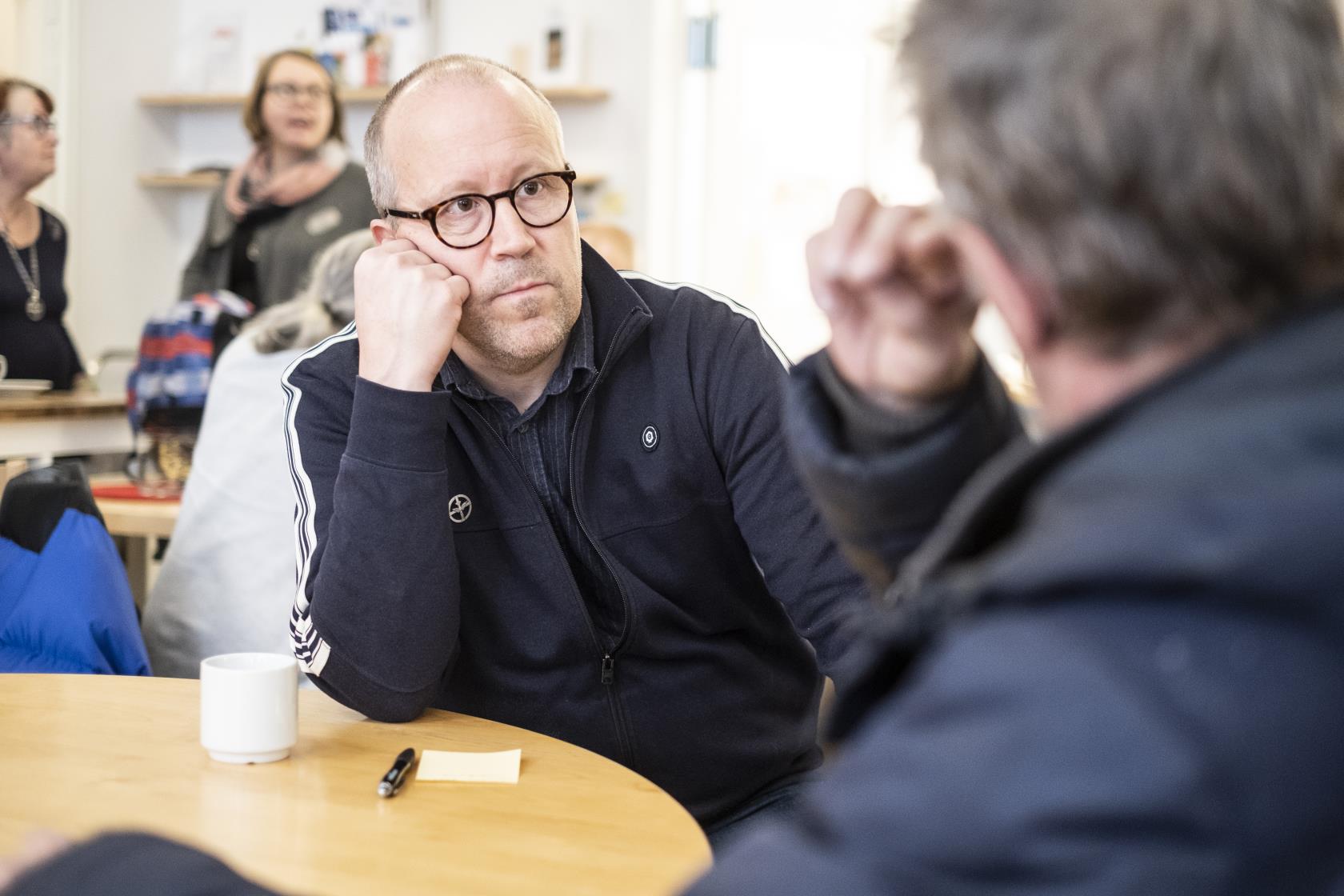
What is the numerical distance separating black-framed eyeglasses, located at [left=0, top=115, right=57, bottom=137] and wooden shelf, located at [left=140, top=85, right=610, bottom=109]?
1091 millimetres

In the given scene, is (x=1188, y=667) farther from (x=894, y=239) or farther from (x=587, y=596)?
(x=587, y=596)

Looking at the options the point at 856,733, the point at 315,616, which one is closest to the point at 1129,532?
the point at 856,733

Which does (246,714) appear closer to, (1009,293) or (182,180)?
(1009,293)

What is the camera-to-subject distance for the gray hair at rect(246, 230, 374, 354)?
2365 millimetres

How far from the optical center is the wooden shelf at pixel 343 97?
488cm

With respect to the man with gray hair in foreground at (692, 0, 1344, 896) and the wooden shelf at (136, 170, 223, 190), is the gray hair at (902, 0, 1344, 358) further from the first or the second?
the wooden shelf at (136, 170, 223, 190)

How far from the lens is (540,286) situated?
1.60 meters

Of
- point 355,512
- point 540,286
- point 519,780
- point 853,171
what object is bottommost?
point 519,780

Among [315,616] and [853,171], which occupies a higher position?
[853,171]

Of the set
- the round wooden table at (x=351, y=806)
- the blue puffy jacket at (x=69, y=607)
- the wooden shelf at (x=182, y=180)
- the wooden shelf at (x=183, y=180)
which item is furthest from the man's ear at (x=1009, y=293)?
the wooden shelf at (x=183, y=180)

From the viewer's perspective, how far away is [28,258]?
14.8 ft

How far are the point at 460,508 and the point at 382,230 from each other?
1.45 ft

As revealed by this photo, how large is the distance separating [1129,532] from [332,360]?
4.12ft

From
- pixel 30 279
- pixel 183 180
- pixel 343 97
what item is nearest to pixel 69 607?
pixel 30 279
